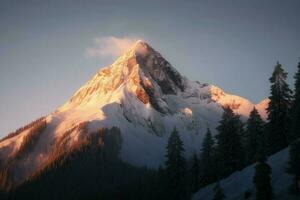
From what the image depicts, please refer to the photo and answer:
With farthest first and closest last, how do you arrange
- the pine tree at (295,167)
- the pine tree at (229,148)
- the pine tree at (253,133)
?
the pine tree at (253,133), the pine tree at (229,148), the pine tree at (295,167)

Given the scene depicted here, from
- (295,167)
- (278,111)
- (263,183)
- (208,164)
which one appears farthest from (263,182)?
(208,164)

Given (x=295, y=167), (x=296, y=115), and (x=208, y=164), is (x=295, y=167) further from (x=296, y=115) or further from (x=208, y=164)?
(x=208, y=164)

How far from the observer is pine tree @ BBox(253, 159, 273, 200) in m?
44.8

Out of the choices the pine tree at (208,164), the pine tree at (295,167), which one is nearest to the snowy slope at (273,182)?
the pine tree at (295,167)

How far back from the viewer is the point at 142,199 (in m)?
104

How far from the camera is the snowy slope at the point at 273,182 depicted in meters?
46.7

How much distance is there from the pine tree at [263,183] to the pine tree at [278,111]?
18743 mm

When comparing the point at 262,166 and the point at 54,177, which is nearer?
the point at 262,166

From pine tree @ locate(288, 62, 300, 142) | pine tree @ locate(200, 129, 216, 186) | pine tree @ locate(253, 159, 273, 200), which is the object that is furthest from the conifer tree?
pine tree @ locate(200, 129, 216, 186)

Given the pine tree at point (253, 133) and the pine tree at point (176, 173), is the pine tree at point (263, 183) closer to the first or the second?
the pine tree at point (253, 133)

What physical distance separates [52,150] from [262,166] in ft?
537

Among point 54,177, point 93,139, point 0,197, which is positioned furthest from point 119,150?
point 0,197

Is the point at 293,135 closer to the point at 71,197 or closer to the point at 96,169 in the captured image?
the point at 71,197

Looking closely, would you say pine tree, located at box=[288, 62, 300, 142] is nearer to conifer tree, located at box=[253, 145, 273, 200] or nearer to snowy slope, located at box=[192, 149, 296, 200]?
snowy slope, located at box=[192, 149, 296, 200]
